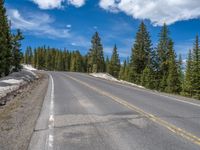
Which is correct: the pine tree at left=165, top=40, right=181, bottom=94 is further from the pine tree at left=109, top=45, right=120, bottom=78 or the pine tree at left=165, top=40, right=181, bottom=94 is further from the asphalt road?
→ the asphalt road

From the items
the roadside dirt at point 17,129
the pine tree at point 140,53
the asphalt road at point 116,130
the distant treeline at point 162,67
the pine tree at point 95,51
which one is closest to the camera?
the asphalt road at point 116,130

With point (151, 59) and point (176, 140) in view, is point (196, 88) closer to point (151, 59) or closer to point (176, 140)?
point (151, 59)

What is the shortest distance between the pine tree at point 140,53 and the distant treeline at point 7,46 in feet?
76.4

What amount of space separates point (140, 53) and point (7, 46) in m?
27.8

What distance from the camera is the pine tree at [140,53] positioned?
181 feet

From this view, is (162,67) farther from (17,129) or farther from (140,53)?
(17,129)

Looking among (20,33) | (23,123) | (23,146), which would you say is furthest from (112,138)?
(20,33)

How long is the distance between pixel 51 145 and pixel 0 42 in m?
27.7

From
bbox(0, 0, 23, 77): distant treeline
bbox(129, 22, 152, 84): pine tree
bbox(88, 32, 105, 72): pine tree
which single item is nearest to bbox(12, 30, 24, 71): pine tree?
bbox(0, 0, 23, 77): distant treeline

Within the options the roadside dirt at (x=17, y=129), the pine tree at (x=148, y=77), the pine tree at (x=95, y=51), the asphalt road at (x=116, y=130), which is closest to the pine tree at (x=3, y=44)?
the roadside dirt at (x=17, y=129)

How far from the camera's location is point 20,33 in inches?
1663

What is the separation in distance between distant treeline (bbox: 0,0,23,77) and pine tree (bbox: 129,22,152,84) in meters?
23.3

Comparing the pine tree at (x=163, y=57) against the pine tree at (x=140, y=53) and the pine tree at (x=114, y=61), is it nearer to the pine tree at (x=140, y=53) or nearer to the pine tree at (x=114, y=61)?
the pine tree at (x=140, y=53)

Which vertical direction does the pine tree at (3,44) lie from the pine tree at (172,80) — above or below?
above
